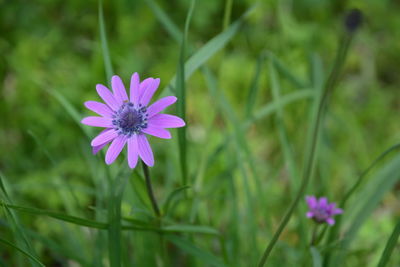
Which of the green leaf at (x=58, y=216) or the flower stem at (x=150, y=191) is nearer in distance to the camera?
the green leaf at (x=58, y=216)

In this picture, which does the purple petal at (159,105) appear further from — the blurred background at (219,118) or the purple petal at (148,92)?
the blurred background at (219,118)

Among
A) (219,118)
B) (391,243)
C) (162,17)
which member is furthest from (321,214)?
(219,118)

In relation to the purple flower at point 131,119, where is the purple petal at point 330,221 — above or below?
below

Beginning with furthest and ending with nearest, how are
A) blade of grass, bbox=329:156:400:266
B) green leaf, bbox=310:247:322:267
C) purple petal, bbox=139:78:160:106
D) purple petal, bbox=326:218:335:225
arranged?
1. blade of grass, bbox=329:156:400:266
2. purple petal, bbox=326:218:335:225
3. green leaf, bbox=310:247:322:267
4. purple petal, bbox=139:78:160:106

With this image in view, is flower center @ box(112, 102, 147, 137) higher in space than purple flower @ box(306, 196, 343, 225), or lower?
higher

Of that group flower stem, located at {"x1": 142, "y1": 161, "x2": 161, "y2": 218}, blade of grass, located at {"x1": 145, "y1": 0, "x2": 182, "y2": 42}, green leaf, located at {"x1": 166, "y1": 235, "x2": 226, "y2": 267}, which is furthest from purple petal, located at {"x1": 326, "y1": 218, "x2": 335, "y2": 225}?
blade of grass, located at {"x1": 145, "y1": 0, "x2": 182, "y2": 42}

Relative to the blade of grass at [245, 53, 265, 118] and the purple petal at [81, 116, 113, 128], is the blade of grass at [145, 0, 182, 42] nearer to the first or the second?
the blade of grass at [245, 53, 265, 118]

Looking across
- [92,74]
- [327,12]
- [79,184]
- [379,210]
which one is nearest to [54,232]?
[79,184]

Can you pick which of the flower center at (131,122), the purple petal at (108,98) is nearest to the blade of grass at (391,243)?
the flower center at (131,122)
